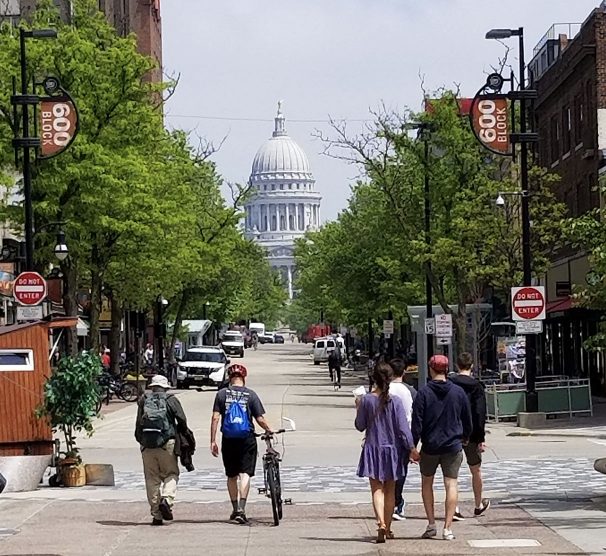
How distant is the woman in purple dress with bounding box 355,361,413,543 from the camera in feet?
48.5

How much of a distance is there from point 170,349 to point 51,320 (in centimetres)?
5478

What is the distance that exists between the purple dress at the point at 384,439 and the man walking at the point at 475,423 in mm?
1789

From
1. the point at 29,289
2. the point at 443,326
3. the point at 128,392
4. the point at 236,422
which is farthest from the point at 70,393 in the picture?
the point at 128,392

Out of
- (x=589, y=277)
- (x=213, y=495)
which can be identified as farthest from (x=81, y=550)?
(x=589, y=277)

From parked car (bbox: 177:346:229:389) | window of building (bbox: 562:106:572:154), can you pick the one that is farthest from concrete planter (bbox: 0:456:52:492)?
parked car (bbox: 177:346:229:389)

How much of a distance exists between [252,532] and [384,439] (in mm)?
1903

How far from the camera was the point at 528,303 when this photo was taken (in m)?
33.9

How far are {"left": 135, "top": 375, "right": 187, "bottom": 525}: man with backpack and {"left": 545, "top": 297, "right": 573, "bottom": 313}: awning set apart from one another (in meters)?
33.3

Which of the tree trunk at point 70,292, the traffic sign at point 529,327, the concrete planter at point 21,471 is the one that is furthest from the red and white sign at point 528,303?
the tree trunk at point 70,292

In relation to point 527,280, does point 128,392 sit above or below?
below

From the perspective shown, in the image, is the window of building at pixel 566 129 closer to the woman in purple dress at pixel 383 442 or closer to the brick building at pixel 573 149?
the brick building at pixel 573 149

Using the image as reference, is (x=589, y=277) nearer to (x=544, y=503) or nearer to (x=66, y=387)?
(x=544, y=503)

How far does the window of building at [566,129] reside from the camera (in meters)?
51.5

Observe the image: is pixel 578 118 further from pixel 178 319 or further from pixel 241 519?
pixel 241 519
